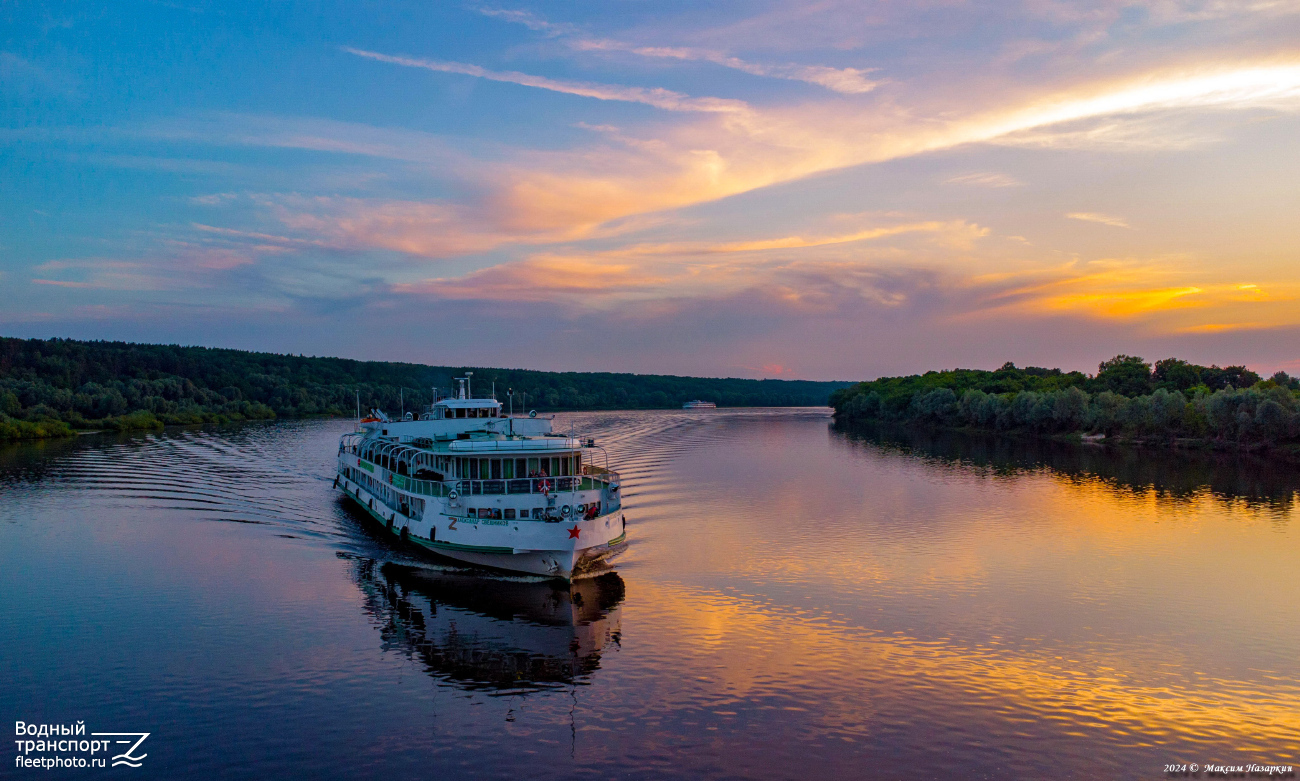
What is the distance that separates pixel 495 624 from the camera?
1069 inches

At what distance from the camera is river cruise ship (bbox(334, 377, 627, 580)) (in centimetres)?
3036

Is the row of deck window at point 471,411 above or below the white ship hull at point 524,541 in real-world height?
above

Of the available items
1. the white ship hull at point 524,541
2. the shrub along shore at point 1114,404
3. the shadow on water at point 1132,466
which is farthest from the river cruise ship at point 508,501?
the shrub along shore at point 1114,404

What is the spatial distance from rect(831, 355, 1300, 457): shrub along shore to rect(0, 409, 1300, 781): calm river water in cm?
3683

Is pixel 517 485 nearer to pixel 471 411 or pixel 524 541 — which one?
pixel 524 541

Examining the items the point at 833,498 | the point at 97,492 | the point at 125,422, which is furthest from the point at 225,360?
the point at 833,498

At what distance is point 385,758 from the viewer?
17.8 metres

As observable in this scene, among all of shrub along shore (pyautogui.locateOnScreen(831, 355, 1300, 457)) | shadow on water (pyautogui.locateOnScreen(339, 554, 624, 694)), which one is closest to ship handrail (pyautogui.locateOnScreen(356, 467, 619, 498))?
shadow on water (pyautogui.locateOnScreen(339, 554, 624, 694))

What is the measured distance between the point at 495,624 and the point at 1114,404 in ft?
313

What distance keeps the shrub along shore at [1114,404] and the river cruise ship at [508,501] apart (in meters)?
76.8

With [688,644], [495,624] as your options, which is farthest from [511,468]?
[688,644]

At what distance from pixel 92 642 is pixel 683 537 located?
2571cm

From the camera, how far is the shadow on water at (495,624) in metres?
23.2

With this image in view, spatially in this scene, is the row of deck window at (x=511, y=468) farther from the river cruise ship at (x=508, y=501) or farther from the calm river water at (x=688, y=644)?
the calm river water at (x=688, y=644)
